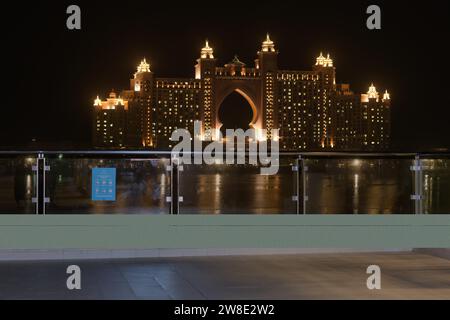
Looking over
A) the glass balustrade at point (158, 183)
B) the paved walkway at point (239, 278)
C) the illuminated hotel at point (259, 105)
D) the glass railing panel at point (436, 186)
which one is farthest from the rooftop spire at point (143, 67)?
the paved walkway at point (239, 278)

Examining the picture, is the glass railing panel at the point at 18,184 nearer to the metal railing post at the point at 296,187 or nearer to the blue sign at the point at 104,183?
the blue sign at the point at 104,183

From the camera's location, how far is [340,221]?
8.87 m

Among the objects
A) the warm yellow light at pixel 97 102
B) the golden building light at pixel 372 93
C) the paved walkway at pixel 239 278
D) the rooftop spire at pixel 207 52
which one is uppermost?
the rooftop spire at pixel 207 52

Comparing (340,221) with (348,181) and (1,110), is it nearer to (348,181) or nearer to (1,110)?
(348,181)

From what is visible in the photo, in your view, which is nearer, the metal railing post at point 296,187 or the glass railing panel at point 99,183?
the glass railing panel at point 99,183

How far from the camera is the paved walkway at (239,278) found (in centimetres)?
541

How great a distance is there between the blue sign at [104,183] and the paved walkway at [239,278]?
1569 millimetres

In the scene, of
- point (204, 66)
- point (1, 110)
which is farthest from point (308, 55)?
point (1, 110)

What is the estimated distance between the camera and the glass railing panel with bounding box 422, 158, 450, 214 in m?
9.27

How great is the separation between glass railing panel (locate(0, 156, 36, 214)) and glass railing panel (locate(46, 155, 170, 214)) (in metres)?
0.22

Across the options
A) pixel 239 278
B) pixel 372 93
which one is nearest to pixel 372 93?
pixel 372 93

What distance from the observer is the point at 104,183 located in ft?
28.7
